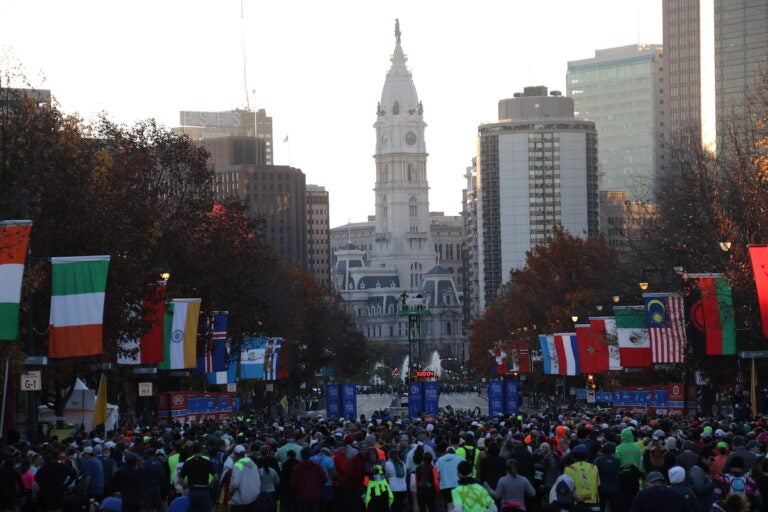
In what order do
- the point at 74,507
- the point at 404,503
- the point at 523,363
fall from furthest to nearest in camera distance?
the point at 523,363 < the point at 404,503 < the point at 74,507

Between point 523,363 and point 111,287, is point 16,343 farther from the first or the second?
point 523,363

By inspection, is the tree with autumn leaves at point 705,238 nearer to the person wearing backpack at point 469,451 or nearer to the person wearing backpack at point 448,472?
the person wearing backpack at point 469,451

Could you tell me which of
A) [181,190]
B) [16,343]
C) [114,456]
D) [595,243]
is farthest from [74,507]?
[595,243]

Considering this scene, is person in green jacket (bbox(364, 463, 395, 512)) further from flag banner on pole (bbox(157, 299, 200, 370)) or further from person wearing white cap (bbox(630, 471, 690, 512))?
flag banner on pole (bbox(157, 299, 200, 370))

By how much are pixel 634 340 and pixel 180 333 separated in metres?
16.9

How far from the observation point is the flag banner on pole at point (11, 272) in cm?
3631

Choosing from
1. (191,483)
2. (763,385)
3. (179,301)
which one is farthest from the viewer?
(763,385)

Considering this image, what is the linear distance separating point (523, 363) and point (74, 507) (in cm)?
8473

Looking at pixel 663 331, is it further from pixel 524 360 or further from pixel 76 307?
pixel 524 360

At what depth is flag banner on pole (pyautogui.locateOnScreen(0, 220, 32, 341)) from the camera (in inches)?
1430

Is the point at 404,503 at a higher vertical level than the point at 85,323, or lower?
lower

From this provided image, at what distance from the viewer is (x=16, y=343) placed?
41.9 meters

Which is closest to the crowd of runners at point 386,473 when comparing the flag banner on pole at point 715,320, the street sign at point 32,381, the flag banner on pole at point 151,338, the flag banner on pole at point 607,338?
the street sign at point 32,381

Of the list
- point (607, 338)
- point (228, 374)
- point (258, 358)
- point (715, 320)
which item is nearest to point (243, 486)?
point (715, 320)
